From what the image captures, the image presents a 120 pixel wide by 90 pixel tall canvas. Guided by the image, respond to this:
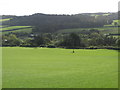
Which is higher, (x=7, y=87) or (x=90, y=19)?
(x=90, y=19)

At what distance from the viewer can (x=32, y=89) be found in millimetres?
14812

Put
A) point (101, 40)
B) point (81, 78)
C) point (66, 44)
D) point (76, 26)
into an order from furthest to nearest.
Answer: point (76, 26)
point (101, 40)
point (66, 44)
point (81, 78)

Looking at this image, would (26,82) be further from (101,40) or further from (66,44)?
(101,40)

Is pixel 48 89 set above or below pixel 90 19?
below

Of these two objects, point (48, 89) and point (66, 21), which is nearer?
point (48, 89)

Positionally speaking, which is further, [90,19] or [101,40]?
[90,19]

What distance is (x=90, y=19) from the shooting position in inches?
7584

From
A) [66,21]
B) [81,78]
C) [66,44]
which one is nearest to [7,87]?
[81,78]

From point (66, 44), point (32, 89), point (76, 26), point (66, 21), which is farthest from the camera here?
point (66, 21)

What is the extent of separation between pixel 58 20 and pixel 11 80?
17089 centimetres

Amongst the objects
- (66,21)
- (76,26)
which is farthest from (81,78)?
(66,21)

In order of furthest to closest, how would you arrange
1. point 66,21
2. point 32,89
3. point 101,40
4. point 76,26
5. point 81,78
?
1. point 66,21
2. point 76,26
3. point 101,40
4. point 81,78
5. point 32,89

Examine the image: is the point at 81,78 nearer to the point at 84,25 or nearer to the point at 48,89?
the point at 48,89

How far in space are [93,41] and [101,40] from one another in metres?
3.58
